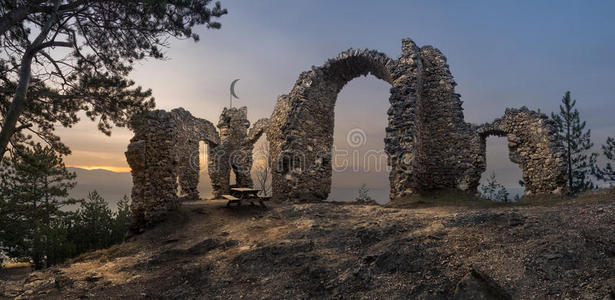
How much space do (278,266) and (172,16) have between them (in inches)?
280

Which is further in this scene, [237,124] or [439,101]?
[237,124]

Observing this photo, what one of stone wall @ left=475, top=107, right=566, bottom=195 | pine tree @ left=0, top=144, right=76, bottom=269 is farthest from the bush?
stone wall @ left=475, top=107, right=566, bottom=195

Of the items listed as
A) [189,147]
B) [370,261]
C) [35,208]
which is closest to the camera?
[370,261]

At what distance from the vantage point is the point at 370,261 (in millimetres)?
5281

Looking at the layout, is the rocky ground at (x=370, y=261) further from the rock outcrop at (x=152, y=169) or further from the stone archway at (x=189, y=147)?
the stone archway at (x=189, y=147)

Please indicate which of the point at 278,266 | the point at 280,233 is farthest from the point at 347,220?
the point at 278,266

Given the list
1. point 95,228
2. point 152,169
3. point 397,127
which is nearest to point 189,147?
point 95,228

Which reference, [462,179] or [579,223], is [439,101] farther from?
[579,223]

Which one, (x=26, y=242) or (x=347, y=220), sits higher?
(x=347, y=220)

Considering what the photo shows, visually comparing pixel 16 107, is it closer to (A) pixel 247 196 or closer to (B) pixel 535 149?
(A) pixel 247 196

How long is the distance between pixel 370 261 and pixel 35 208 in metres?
11.2

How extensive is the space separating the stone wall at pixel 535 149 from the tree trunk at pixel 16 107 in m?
15.1

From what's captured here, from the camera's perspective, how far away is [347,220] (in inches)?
314

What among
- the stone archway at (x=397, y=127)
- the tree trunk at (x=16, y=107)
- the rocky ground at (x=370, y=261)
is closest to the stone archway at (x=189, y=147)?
the stone archway at (x=397, y=127)
